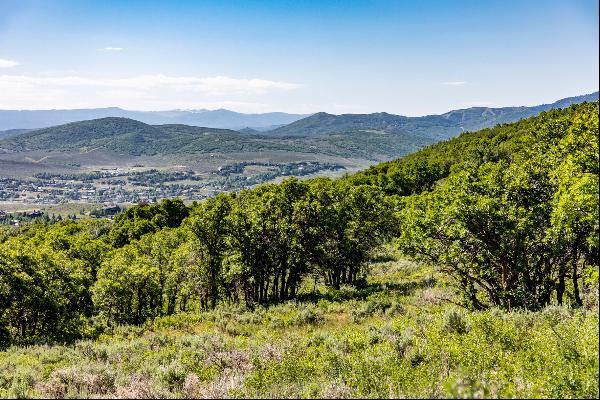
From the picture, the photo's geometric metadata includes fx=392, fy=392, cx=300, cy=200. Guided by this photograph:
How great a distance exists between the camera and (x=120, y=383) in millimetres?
8875

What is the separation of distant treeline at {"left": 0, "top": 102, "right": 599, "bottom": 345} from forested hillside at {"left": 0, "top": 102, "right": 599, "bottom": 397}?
0.10 metres

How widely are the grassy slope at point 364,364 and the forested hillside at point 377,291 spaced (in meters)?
0.06

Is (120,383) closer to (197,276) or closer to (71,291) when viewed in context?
(197,276)

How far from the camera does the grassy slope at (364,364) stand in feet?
23.7

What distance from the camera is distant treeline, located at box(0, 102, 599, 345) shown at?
45.2 feet

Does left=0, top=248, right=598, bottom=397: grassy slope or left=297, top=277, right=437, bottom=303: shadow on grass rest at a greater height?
left=0, top=248, right=598, bottom=397: grassy slope

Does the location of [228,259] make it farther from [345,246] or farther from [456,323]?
[456,323]

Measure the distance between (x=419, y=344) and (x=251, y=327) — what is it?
434 inches

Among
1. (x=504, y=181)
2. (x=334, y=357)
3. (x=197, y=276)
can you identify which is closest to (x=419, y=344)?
(x=334, y=357)

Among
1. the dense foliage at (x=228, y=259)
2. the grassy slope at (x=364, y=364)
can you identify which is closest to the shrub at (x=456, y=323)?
the grassy slope at (x=364, y=364)

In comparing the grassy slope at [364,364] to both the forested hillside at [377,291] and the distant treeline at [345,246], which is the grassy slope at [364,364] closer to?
the forested hillside at [377,291]

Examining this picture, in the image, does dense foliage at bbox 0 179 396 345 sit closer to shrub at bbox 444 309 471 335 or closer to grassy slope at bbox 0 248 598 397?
grassy slope at bbox 0 248 598 397

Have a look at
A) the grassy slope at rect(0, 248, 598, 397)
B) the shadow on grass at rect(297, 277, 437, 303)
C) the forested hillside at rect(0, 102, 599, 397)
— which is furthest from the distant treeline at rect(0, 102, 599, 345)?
the shadow on grass at rect(297, 277, 437, 303)

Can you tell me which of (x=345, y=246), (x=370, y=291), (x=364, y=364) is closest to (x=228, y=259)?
(x=345, y=246)
